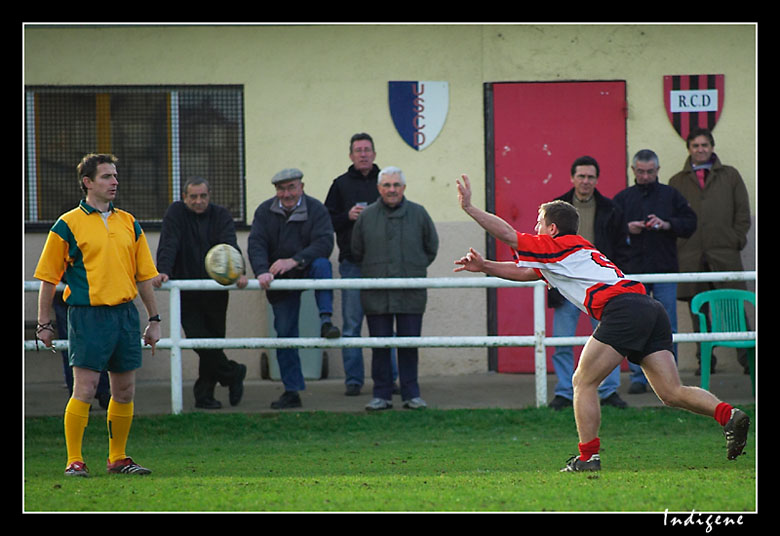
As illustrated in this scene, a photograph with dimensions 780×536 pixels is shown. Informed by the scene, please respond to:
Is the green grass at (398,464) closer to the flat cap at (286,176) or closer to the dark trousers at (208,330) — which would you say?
the dark trousers at (208,330)

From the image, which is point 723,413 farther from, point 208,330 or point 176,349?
point 208,330

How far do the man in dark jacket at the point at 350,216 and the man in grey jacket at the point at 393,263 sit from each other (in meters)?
0.69

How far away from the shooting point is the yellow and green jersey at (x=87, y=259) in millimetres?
7156

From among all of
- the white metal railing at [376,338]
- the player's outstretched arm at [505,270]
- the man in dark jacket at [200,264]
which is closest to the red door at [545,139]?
the white metal railing at [376,338]

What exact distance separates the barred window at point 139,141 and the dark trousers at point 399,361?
111 inches

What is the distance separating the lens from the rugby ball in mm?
9352

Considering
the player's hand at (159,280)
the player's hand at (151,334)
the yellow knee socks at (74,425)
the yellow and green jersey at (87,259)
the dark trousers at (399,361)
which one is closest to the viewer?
the yellow and green jersey at (87,259)

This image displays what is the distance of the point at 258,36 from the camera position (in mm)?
12109

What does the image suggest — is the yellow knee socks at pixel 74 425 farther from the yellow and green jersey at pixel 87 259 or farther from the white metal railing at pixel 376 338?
the white metal railing at pixel 376 338

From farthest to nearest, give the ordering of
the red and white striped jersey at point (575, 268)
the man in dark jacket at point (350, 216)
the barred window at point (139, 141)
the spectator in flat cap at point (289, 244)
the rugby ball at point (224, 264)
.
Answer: the barred window at point (139, 141), the man in dark jacket at point (350, 216), the spectator in flat cap at point (289, 244), the rugby ball at point (224, 264), the red and white striped jersey at point (575, 268)

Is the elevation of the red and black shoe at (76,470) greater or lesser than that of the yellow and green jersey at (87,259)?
lesser

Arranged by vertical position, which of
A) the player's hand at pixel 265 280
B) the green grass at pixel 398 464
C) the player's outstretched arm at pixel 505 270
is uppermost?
the player's outstretched arm at pixel 505 270

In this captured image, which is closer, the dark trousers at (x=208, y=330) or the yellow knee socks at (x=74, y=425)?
the yellow knee socks at (x=74, y=425)

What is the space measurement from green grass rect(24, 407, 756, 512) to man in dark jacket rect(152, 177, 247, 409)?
22.4 inches
